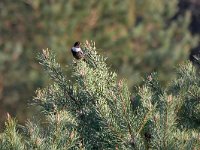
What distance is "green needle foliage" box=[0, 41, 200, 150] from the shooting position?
1663mm

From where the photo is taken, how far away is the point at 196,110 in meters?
2.05

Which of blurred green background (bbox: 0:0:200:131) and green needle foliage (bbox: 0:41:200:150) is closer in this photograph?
green needle foliage (bbox: 0:41:200:150)

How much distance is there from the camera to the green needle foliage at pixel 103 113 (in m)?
1.66

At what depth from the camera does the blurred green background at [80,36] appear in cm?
1409

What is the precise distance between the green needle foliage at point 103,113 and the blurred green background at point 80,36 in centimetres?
1102

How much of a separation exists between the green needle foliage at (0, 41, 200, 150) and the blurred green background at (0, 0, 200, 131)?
11.0 m

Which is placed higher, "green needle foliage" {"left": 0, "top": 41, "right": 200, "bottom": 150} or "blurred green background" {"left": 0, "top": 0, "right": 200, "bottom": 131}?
"blurred green background" {"left": 0, "top": 0, "right": 200, "bottom": 131}

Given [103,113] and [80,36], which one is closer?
[103,113]

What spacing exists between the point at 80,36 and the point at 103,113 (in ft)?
42.9

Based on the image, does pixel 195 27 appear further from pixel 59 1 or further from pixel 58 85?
pixel 58 85

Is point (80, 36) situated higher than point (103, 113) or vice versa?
point (80, 36)

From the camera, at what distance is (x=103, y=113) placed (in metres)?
1.72

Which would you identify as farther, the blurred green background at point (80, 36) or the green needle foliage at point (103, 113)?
the blurred green background at point (80, 36)

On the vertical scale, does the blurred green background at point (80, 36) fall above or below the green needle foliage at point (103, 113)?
above
